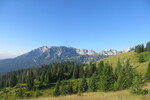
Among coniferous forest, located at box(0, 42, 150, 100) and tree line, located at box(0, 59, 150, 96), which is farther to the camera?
tree line, located at box(0, 59, 150, 96)

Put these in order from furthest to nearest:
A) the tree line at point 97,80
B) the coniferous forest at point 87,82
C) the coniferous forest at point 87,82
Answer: the tree line at point 97,80 → the coniferous forest at point 87,82 → the coniferous forest at point 87,82

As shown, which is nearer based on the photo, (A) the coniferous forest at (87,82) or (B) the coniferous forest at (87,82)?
(B) the coniferous forest at (87,82)

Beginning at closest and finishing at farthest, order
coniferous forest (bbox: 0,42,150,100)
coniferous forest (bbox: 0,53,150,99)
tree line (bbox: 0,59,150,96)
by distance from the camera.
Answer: coniferous forest (bbox: 0,53,150,99)
coniferous forest (bbox: 0,42,150,100)
tree line (bbox: 0,59,150,96)

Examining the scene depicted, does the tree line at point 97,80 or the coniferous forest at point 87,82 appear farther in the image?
the tree line at point 97,80

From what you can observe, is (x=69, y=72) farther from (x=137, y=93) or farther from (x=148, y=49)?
(x=137, y=93)

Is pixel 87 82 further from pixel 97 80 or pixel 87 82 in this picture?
pixel 97 80

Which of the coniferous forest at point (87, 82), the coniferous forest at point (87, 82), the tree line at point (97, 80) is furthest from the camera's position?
the tree line at point (97, 80)

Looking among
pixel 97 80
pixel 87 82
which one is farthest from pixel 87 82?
pixel 97 80

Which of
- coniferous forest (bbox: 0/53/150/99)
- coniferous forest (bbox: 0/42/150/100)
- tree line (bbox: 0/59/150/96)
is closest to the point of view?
coniferous forest (bbox: 0/53/150/99)

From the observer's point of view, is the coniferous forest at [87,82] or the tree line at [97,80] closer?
the coniferous forest at [87,82]

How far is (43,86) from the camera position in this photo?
353 ft

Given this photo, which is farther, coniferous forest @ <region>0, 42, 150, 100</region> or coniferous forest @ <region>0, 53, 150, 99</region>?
coniferous forest @ <region>0, 42, 150, 100</region>

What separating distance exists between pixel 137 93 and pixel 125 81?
33.1 m

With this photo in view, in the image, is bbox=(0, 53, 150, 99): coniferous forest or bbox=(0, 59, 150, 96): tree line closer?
bbox=(0, 53, 150, 99): coniferous forest
